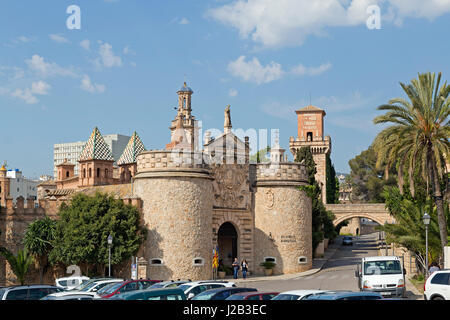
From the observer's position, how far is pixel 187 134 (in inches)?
1928

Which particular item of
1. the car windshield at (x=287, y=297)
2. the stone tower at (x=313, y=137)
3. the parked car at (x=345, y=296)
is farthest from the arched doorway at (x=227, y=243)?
the stone tower at (x=313, y=137)

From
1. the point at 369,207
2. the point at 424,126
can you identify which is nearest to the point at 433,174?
the point at 424,126

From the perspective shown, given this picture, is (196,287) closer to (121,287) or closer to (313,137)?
(121,287)

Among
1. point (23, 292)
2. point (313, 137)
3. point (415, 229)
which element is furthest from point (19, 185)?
point (23, 292)

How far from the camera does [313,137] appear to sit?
96875 millimetres

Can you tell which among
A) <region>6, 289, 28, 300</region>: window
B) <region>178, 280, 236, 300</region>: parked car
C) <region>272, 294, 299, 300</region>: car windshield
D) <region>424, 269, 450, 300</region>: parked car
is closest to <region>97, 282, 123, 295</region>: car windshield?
<region>178, 280, 236, 300</region>: parked car

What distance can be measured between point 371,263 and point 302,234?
60.6ft

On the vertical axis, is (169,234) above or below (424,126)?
below

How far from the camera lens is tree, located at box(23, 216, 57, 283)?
129 ft

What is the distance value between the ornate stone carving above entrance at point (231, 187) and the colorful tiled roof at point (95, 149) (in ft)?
56.0

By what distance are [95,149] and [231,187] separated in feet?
60.9

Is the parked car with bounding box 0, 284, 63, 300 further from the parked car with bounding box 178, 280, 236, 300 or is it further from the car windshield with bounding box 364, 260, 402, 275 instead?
the car windshield with bounding box 364, 260, 402, 275

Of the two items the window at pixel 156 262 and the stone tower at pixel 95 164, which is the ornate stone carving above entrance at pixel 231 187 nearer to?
the window at pixel 156 262

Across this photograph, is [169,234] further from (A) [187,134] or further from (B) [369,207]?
(B) [369,207]
